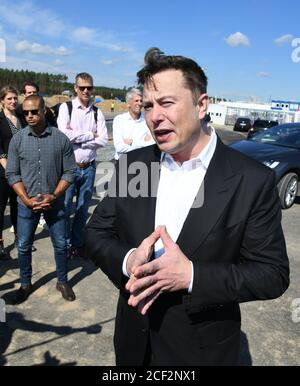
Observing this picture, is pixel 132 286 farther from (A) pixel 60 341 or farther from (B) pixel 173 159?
(A) pixel 60 341

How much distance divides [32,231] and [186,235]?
264 cm

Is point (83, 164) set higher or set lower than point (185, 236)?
lower

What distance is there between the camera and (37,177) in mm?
3635

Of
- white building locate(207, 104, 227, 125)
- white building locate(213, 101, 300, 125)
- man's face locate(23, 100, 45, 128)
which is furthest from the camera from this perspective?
white building locate(207, 104, 227, 125)

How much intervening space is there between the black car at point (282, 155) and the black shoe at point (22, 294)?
5503 mm

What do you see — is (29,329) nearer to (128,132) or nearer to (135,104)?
(128,132)

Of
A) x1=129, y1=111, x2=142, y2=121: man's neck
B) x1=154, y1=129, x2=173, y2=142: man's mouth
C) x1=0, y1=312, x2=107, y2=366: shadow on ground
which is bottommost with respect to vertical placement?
x1=0, y1=312, x2=107, y2=366: shadow on ground

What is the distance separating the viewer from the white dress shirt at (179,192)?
160cm

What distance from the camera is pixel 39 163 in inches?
141

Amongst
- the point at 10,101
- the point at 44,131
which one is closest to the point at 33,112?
the point at 44,131

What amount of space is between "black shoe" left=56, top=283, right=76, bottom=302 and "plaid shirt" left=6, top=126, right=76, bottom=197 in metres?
1.05

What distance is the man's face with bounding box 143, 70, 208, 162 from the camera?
1.51 m

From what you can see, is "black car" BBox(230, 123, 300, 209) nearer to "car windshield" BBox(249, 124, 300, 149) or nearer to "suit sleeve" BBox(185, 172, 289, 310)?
"car windshield" BBox(249, 124, 300, 149)

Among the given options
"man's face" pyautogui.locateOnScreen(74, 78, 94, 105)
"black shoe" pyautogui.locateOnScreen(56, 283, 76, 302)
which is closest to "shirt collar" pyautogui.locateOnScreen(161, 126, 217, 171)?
"black shoe" pyautogui.locateOnScreen(56, 283, 76, 302)
